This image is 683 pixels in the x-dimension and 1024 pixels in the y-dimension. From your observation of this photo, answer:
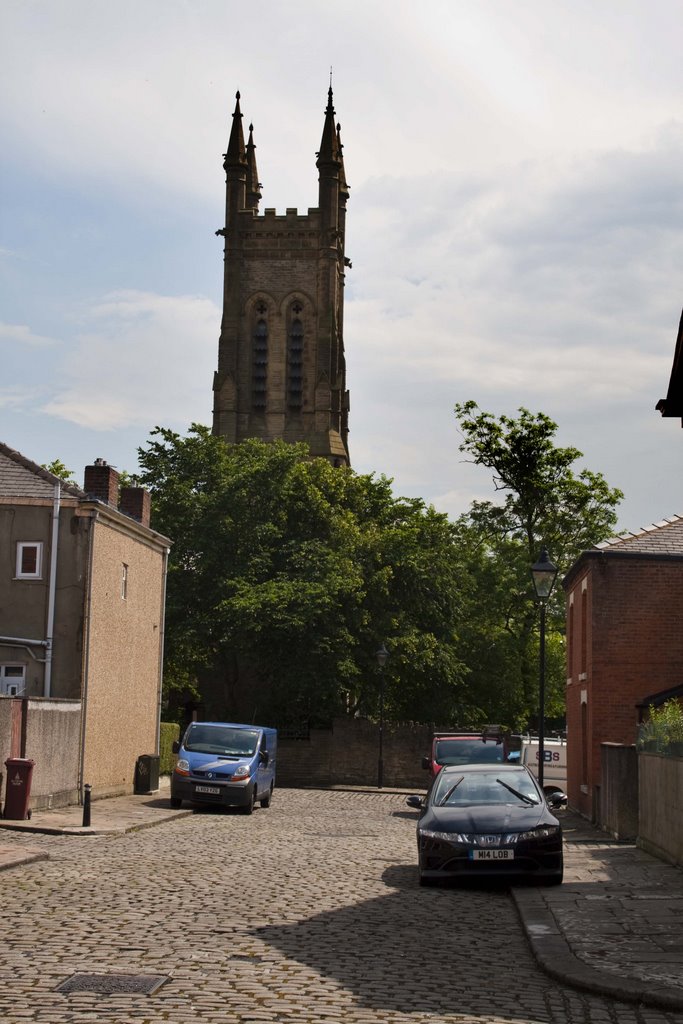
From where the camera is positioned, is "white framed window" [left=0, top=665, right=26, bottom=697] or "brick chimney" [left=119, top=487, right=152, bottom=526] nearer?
"white framed window" [left=0, top=665, right=26, bottom=697]

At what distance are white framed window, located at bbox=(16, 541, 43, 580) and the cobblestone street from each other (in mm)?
10523

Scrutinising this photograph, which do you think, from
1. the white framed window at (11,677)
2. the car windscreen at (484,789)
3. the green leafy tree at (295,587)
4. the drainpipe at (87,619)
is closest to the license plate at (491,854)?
the car windscreen at (484,789)

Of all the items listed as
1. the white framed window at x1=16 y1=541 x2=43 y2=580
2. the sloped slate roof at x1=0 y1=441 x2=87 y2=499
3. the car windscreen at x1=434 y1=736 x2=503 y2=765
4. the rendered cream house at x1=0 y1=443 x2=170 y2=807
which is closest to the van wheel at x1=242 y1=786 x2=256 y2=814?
the rendered cream house at x1=0 y1=443 x2=170 y2=807

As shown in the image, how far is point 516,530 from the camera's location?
→ 177 ft

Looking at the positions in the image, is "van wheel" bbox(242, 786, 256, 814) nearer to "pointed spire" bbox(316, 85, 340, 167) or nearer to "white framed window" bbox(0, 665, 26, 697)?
"white framed window" bbox(0, 665, 26, 697)

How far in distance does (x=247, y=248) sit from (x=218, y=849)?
7501cm

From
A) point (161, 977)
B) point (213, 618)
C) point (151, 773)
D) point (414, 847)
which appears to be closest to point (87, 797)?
point (414, 847)

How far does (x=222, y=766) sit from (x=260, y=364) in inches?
2468

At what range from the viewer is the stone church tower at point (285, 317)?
3445 inches

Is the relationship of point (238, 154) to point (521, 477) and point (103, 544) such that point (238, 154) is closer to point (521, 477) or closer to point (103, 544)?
point (521, 477)

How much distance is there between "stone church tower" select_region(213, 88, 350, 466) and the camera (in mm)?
87500

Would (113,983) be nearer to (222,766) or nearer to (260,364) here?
(222,766)

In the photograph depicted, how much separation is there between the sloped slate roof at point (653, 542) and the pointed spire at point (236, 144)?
67.3 meters

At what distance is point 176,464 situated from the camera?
51.4 metres
